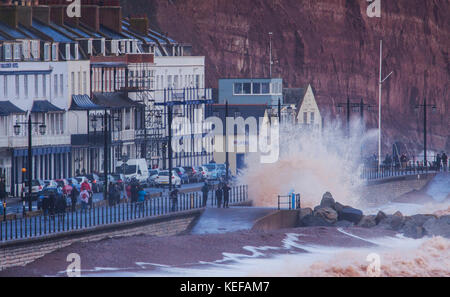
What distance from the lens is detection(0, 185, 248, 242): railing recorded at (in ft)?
203

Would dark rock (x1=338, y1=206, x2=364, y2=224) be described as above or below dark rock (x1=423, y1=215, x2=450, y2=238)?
above

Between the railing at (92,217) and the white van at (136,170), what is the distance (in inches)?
349

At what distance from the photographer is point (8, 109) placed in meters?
86.0

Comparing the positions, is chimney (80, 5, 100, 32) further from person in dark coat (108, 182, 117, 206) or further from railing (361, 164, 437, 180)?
person in dark coat (108, 182, 117, 206)

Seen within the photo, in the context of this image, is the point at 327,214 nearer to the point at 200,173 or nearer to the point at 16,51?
the point at 200,173

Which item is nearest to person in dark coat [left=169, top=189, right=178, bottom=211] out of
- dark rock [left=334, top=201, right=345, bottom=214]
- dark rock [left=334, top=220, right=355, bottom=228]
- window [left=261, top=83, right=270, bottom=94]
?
dark rock [left=334, top=220, right=355, bottom=228]

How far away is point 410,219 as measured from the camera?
262ft

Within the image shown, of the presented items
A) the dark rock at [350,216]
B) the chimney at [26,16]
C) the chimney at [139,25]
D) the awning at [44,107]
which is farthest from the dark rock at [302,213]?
the chimney at [139,25]

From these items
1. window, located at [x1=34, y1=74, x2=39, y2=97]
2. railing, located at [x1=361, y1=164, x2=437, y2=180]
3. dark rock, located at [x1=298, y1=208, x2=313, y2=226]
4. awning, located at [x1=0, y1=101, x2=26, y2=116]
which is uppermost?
window, located at [x1=34, y1=74, x2=39, y2=97]

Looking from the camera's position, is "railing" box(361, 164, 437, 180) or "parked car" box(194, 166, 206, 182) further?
"railing" box(361, 164, 437, 180)

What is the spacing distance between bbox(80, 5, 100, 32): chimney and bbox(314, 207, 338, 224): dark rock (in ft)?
93.0

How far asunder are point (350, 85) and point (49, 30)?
6897 cm

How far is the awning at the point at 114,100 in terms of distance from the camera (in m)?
97.2
